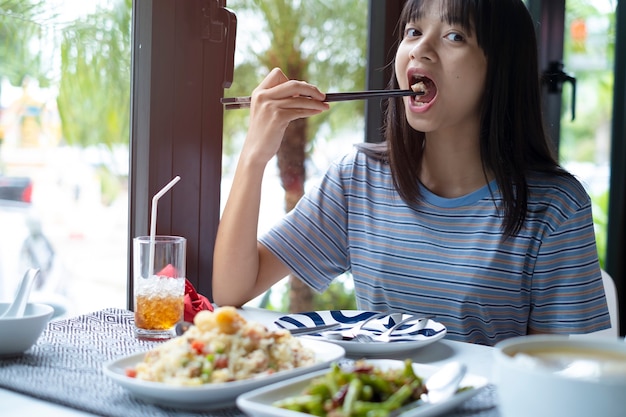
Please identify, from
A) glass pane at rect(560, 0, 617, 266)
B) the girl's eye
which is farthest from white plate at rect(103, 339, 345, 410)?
glass pane at rect(560, 0, 617, 266)

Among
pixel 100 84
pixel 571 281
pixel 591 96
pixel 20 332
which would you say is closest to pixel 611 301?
pixel 571 281

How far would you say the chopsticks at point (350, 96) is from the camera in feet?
4.83

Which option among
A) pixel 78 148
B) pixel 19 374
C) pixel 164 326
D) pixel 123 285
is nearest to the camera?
pixel 19 374

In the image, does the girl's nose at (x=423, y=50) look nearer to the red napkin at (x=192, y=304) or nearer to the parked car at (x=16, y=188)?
the red napkin at (x=192, y=304)

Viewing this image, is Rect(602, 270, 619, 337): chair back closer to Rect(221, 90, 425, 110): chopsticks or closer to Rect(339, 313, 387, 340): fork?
Rect(221, 90, 425, 110): chopsticks

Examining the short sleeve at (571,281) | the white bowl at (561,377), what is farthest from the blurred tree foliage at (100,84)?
the white bowl at (561,377)

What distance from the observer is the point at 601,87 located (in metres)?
3.88

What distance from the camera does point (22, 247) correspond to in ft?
5.21

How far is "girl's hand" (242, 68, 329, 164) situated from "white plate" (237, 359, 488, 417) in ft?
2.23

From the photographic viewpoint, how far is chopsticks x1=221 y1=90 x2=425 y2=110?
1.47 m

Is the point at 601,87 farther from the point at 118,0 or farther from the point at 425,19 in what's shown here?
the point at 118,0

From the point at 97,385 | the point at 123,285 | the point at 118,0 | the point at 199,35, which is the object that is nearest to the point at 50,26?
the point at 118,0

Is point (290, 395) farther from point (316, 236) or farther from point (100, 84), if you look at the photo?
point (100, 84)

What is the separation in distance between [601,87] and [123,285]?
2.82 meters
